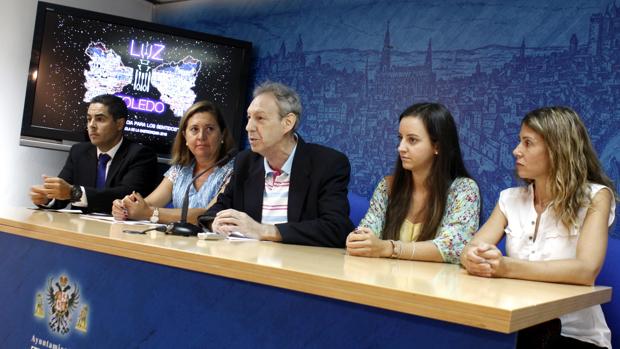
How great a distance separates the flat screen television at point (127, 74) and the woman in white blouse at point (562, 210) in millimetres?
2914

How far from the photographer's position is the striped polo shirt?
8.71 ft

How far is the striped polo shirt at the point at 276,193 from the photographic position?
8.71 ft

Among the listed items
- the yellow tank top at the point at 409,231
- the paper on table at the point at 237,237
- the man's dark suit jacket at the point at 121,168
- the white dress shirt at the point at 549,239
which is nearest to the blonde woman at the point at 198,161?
the man's dark suit jacket at the point at 121,168

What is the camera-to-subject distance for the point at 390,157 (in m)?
4.05

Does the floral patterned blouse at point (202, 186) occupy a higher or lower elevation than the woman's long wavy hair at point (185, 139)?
lower

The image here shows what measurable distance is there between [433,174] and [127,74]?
2858 millimetres

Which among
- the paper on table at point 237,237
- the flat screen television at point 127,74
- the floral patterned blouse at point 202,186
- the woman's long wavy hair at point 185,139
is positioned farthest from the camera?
the flat screen television at point 127,74

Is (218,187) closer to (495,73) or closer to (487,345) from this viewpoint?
(495,73)

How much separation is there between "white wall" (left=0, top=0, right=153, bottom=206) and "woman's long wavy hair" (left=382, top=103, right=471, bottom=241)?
3.15m

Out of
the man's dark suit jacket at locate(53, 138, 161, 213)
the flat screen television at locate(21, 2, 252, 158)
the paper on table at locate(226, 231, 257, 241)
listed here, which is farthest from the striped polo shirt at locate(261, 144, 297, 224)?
the flat screen television at locate(21, 2, 252, 158)

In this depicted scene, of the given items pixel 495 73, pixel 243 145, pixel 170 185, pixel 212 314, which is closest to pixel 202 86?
pixel 243 145

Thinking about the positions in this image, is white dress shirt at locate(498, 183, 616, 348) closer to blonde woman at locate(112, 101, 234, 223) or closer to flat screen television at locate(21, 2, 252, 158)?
blonde woman at locate(112, 101, 234, 223)

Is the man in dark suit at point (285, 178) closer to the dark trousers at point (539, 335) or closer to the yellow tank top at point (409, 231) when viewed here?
the yellow tank top at point (409, 231)

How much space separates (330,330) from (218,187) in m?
1.99
